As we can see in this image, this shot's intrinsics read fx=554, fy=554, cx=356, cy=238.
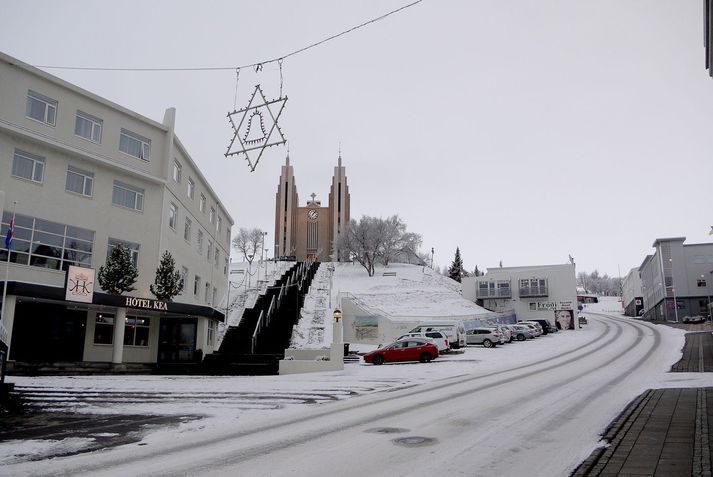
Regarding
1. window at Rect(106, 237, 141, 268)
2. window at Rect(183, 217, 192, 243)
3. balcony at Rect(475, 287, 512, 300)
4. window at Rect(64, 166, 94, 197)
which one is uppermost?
window at Rect(64, 166, 94, 197)

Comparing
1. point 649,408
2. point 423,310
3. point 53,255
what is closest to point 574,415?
point 649,408

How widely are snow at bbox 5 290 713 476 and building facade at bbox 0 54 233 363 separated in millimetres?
4962

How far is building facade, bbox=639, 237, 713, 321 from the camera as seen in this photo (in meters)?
72.0

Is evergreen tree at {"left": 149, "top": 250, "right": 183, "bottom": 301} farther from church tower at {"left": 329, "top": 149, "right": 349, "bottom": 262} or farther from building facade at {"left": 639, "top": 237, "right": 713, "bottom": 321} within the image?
church tower at {"left": 329, "top": 149, "right": 349, "bottom": 262}

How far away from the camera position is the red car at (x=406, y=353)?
102 ft

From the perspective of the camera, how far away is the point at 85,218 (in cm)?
2797

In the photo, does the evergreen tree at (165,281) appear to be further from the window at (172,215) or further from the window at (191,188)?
the window at (191,188)

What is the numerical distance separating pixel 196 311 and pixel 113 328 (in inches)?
179

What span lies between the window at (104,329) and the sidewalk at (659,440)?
25.1 m

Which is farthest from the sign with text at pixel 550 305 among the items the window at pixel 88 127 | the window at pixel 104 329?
the window at pixel 88 127

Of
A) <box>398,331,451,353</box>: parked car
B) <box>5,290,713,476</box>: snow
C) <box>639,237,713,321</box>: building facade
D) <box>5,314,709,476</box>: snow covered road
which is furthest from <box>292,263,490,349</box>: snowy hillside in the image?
<box>639,237,713,321</box>: building facade

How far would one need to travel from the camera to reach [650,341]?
137ft

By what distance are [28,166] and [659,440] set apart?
27.3m

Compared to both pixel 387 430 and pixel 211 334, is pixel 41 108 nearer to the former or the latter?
pixel 211 334
